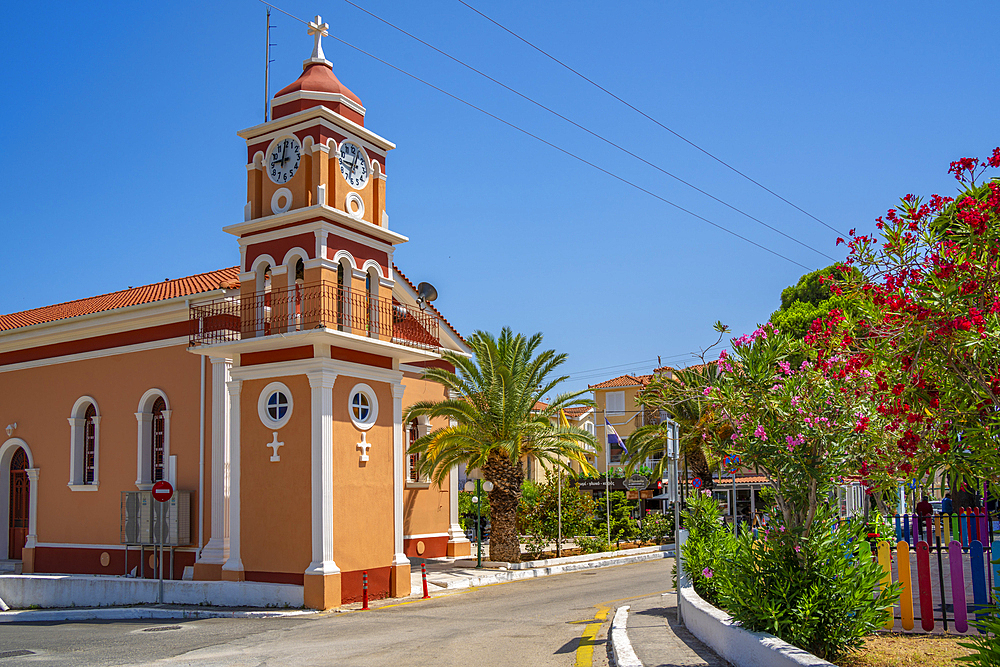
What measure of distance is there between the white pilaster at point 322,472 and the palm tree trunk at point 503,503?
285 inches

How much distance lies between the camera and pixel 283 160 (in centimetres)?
1862

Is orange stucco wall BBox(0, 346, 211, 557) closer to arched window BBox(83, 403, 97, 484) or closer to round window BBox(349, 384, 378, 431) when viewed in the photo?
arched window BBox(83, 403, 97, 484)

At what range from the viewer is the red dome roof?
1859 centimetres

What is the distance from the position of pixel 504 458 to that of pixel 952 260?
60.8ft

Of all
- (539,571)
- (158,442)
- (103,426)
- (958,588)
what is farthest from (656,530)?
(958,588)

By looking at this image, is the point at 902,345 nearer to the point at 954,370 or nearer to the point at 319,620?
the point at 954,370

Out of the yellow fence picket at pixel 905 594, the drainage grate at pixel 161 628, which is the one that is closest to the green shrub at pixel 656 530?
the drainage grate at pixel 161 628

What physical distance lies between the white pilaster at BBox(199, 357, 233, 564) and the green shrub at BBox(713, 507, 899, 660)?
13.8 m

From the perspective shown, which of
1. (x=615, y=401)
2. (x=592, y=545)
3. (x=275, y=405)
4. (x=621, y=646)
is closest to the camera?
(x=621, y=646)

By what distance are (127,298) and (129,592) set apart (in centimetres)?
946

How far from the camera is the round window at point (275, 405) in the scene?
1752 cm

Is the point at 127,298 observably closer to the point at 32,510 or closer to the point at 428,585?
the point at 32,510

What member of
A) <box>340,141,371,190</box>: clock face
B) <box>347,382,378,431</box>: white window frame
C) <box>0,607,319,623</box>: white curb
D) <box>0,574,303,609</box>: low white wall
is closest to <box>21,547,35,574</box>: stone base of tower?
<box>0,574,303,609</box>: low white wall

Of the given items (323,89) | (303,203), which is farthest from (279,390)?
(323,89)
